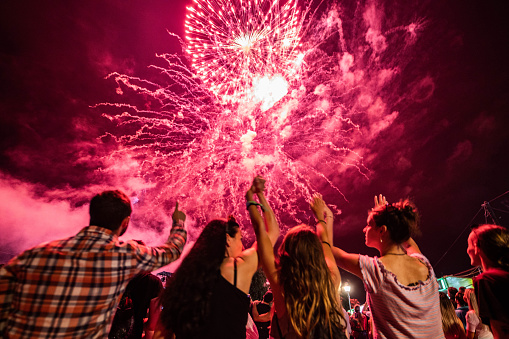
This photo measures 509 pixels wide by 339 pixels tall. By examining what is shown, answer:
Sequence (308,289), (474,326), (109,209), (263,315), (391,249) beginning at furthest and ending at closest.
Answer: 1. (263,315)
2. (474,326)
3. (391,249)
4. (109,209)
5. (308,289)

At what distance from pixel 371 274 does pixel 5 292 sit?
302 centimetres

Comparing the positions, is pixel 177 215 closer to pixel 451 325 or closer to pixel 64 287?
pixel 64 287


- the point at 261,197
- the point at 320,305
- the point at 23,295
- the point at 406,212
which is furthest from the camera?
the point at 261,197

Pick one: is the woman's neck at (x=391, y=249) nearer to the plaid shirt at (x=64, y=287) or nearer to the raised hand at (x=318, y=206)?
the raised hand at (x=318, y=206)

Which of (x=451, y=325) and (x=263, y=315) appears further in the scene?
(x=263, y=315)

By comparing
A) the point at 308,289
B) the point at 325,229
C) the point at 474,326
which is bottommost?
the point at 474,326

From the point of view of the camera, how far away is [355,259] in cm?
239

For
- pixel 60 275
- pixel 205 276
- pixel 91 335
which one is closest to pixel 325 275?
pixel 205 276

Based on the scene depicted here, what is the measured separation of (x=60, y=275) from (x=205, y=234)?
3.76 feet

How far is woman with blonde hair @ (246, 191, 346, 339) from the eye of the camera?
1.98 metres

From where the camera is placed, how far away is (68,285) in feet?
6.23

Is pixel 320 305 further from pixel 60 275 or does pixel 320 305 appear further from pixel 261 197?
pixel 60 275

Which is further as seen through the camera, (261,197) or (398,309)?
(261,197)

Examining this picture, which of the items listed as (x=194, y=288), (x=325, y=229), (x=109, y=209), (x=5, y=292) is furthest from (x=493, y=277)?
(x=5, y=292)
